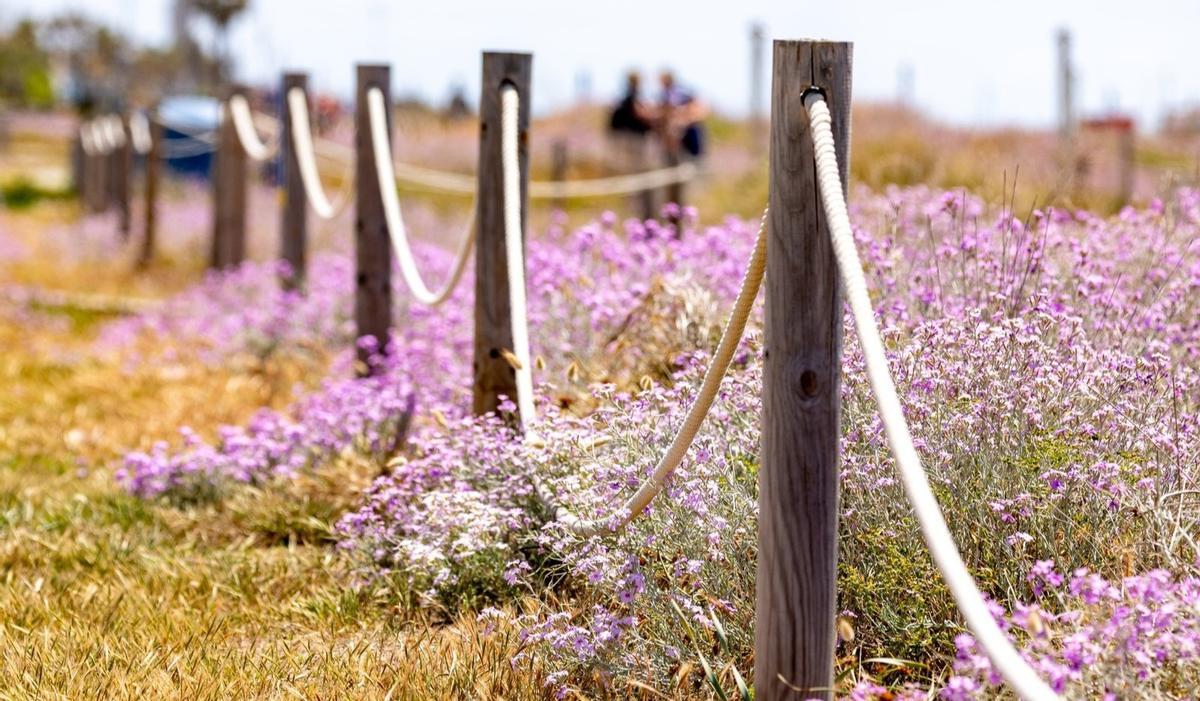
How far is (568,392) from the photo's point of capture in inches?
192

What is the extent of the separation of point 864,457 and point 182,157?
2329 centimetres

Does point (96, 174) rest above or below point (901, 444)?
below

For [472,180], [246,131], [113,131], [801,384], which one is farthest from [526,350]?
[113,131]

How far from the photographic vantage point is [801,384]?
2.76 metres

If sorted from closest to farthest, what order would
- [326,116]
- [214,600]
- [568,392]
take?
[214,600] < [568,392] < [326,116]

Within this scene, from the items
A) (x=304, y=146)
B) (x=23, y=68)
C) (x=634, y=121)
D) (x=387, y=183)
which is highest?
(x=23, y=68)

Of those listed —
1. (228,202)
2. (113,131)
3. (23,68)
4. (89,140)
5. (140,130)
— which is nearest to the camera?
(228,202)

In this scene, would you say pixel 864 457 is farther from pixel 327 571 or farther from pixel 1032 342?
pixel 327 571

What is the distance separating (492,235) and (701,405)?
218 cm

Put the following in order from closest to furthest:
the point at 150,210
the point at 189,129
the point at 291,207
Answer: the point at 291,207, the point at 150,210, the point at 189,129

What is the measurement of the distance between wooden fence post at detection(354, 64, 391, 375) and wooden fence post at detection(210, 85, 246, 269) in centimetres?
428

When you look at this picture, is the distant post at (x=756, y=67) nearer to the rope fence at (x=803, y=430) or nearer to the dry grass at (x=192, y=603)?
the dry grass at (x=192, y=603)

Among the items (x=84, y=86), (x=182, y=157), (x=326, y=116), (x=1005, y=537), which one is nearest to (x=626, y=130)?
(x=182, y=157)

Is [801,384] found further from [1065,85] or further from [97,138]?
[1065,85]
